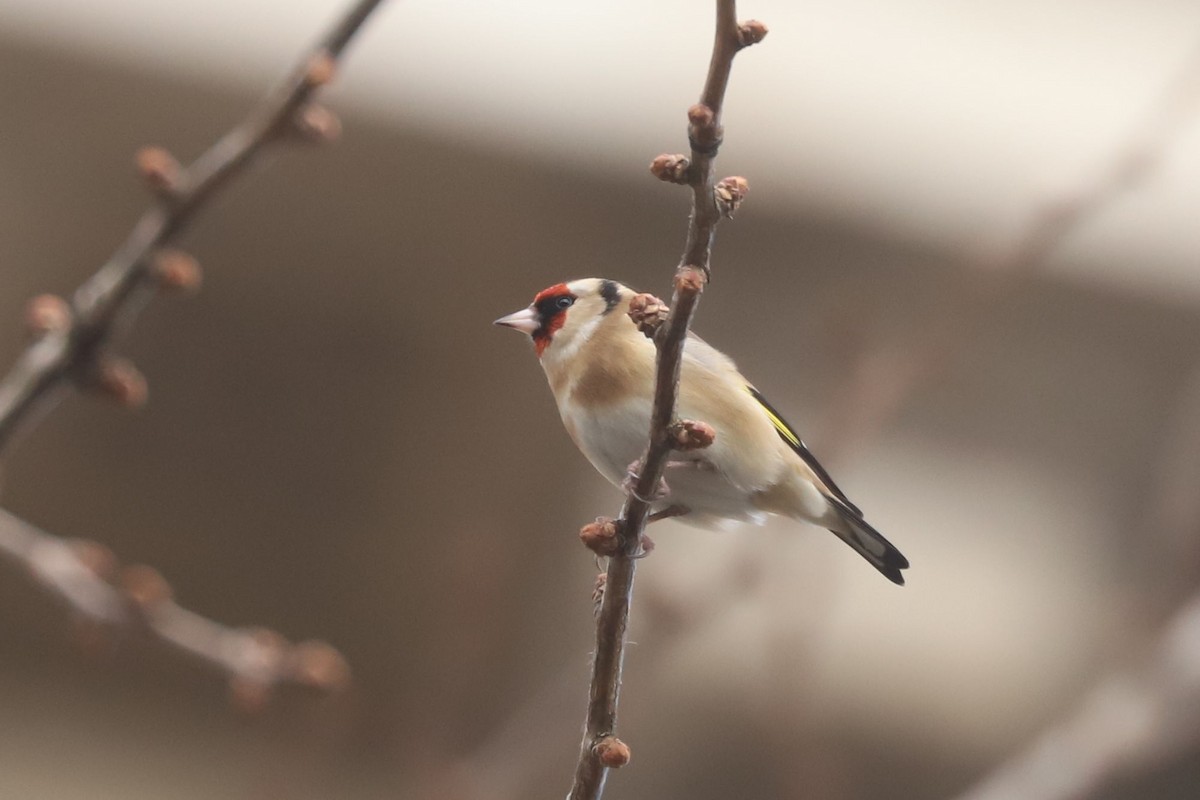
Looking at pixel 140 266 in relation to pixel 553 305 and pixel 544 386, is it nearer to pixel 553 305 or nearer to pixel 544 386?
pixel 553 305

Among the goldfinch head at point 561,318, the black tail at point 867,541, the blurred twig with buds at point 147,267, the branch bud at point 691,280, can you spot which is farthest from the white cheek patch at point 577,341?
the branch bud at point 691,280

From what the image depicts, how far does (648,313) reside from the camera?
1.91ft

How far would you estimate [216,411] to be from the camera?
2562 millimetres

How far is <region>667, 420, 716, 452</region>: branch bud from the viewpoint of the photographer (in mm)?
588

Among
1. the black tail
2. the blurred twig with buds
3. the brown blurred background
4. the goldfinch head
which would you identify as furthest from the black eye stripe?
the brown blurred background

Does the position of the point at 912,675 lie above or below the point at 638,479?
above

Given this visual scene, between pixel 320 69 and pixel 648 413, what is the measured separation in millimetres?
442

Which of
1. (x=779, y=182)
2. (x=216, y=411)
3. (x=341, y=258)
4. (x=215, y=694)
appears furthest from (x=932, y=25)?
(x=215, y=694)

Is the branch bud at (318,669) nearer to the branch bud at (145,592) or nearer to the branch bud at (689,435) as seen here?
the branch bud at (145,592)

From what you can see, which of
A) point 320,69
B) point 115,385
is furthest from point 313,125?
point 115,385

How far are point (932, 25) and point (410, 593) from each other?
1.54 m

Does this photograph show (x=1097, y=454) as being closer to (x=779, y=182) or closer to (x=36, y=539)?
(x=779, y=182)

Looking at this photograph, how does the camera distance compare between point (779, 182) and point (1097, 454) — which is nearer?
point (779, 182)

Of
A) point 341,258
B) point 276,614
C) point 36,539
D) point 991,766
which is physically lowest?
point 36,539
